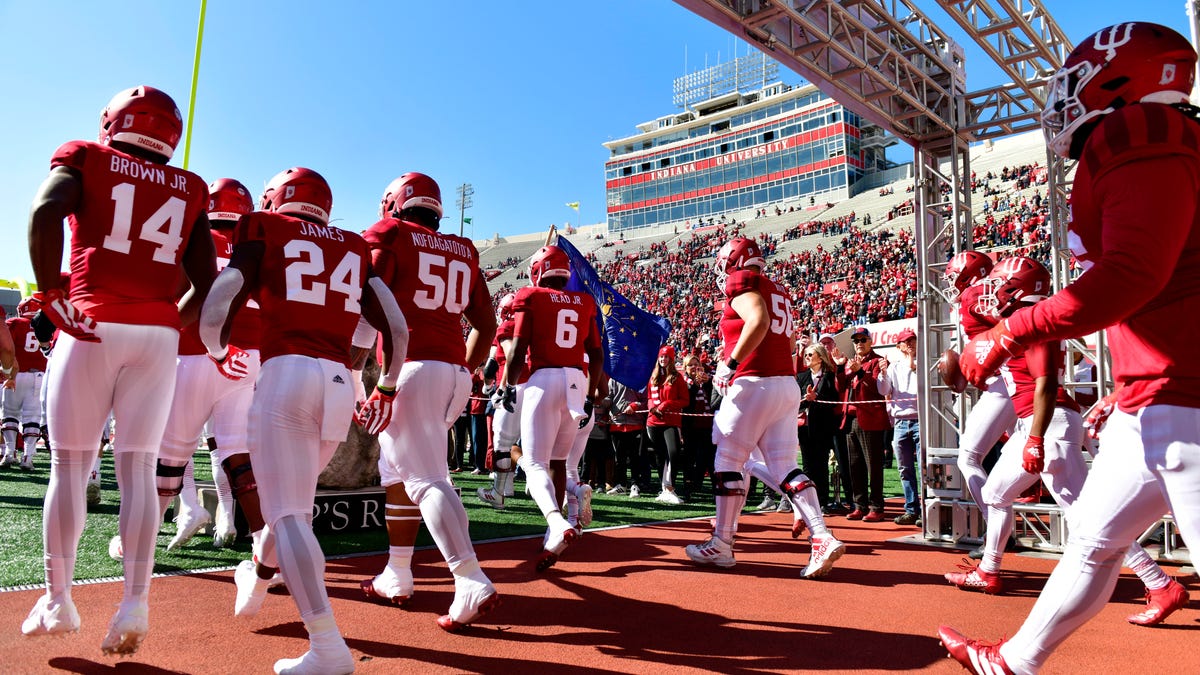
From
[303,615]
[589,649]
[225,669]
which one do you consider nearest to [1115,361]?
[589,649]

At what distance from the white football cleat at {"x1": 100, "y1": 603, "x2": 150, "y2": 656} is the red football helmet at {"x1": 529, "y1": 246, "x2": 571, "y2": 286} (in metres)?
3.91

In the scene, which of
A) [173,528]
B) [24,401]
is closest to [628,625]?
[173,528]

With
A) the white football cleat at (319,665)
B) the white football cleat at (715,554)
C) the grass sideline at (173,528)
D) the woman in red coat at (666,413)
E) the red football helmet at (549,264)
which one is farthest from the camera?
the woman in red coat at (666,413)

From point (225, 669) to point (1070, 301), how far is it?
342cm

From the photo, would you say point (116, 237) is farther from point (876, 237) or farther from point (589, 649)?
point (876, 237)

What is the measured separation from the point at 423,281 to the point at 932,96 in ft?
22.7

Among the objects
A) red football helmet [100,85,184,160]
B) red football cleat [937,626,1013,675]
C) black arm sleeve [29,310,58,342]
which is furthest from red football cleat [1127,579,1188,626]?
black arm sleeve [29,310,58,342]

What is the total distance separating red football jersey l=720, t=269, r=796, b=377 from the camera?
5.61 metres

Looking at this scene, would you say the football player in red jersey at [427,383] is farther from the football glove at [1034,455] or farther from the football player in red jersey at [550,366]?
the football glove at [1034,455]

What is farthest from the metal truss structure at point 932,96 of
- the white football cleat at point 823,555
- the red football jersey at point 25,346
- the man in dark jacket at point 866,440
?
the red football jersey at point 25,346

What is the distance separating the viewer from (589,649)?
3.74 metres

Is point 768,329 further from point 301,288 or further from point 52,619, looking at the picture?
point 52,619

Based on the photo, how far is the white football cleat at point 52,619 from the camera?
3.34m

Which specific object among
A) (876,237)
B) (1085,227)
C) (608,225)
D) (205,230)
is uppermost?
(608,225)
